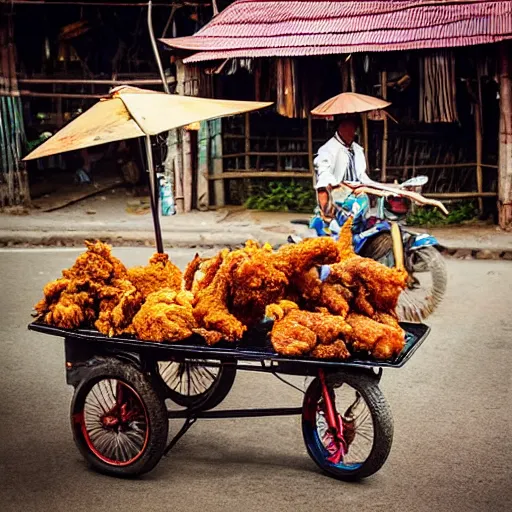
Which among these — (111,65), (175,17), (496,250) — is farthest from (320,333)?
(111,65)

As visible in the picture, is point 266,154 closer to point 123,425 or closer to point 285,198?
point 285,198

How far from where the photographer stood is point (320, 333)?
4.79 metres

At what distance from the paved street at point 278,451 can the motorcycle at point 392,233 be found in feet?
2.11

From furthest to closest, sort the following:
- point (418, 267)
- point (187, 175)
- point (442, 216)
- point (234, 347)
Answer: point (187, 175) → point (442, 216) → point (418, 267) → point (234, 347)

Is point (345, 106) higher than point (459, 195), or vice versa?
point (345, 106)

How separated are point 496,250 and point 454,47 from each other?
3.19 metres

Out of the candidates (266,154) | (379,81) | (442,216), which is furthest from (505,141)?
(266,154)

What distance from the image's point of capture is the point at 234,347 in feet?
16.0

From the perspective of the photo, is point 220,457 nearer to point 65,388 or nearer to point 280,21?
point 65,388

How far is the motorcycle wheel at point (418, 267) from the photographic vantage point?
863 centimetres

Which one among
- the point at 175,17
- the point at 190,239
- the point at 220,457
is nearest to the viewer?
the point at 220,457

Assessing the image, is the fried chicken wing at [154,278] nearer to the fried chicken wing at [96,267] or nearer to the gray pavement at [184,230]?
the fried chicken wing at [96,267]

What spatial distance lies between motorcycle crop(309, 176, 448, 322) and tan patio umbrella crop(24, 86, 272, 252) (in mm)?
2978

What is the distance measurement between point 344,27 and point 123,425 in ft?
33.0
